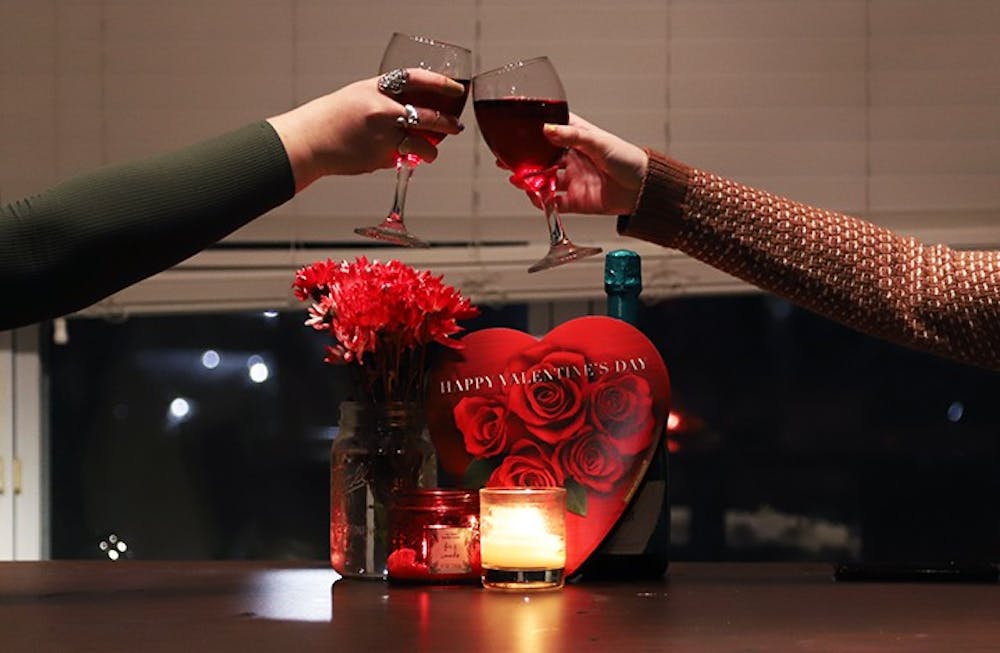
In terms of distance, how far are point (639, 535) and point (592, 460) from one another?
10 cm

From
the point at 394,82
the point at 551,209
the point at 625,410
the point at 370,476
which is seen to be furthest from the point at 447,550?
the point at 394,82

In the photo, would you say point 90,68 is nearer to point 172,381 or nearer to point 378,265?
point 172,381

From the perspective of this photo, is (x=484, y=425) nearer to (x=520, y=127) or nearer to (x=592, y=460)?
(x=592, y=460)

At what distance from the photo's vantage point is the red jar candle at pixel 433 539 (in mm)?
1463

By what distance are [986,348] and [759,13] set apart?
113 cm

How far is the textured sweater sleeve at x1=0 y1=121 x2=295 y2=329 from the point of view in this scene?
112 centimetres

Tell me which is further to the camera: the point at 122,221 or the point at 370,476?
the point at 370,476

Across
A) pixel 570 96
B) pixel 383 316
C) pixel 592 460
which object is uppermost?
pixel 570 96

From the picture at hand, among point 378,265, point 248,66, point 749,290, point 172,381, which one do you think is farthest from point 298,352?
point 378,265

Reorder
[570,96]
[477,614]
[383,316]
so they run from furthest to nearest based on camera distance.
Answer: [570,96], [383,316], [477,614]

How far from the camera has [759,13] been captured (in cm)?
254

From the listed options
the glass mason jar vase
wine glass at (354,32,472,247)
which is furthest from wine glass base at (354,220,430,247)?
the glass mason jar vase

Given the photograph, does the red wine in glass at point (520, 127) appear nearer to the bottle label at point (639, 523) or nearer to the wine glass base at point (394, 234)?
the wine glass base at point (394, 234)

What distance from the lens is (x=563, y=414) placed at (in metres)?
1.55
